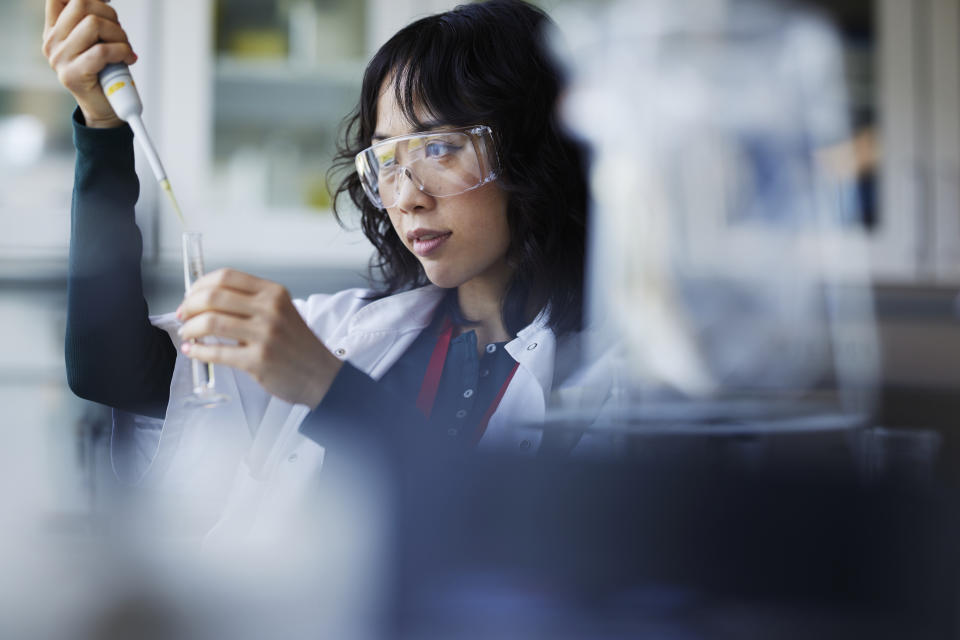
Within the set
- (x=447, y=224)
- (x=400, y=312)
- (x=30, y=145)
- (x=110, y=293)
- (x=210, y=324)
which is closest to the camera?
(x=210, y=324)

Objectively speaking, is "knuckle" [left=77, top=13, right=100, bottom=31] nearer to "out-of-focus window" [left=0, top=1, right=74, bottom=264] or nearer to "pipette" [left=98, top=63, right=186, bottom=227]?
"pipette" [left=98, top=63, right=186, bottom=227]

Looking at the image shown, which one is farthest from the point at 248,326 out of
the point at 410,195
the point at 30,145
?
the point at 30,145

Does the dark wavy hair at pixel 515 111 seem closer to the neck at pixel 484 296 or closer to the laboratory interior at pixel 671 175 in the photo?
the neck at pixel 484 296

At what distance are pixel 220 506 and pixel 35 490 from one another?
0.26 meters

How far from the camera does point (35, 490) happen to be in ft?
1.51

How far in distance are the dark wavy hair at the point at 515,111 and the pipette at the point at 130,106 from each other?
0.95ft

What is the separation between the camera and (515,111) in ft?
2.68

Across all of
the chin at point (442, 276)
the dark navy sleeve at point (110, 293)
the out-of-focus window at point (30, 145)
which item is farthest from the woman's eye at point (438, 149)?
the out-of-focus window at point (30, 145)

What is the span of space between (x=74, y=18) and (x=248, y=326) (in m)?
0.26

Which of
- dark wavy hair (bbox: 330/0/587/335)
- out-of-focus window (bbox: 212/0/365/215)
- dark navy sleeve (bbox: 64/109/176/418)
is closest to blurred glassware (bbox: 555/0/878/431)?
out-of-focus window (bbox: 212/0/365/215)

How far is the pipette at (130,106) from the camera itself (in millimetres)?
486

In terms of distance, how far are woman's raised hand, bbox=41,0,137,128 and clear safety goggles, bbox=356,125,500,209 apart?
0.24m

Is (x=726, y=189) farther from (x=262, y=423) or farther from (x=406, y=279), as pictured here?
(x=262, y=423)

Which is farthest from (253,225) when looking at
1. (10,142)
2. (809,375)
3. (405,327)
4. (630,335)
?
(809,375)
